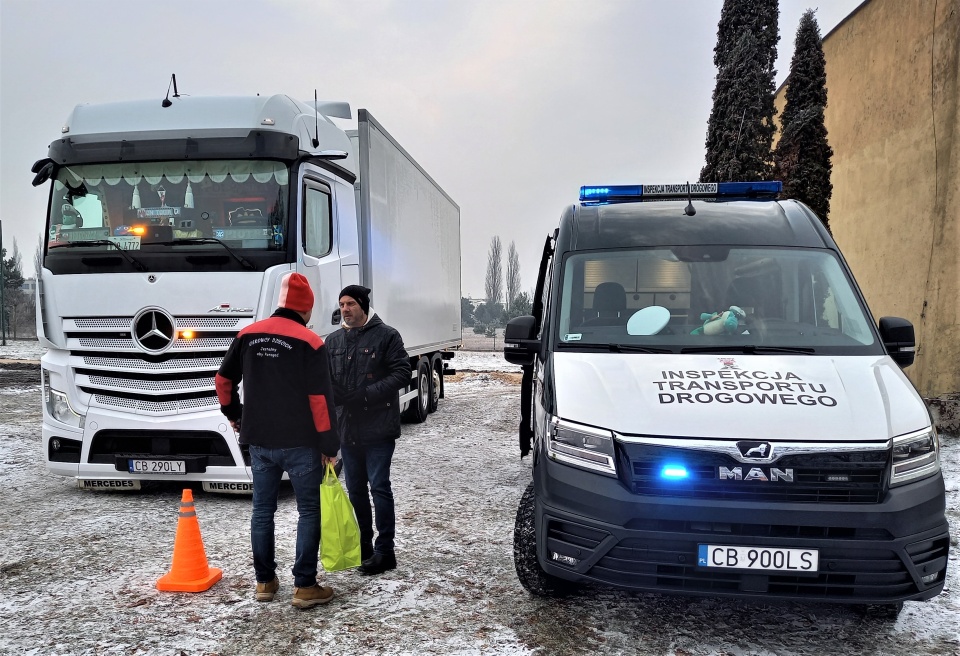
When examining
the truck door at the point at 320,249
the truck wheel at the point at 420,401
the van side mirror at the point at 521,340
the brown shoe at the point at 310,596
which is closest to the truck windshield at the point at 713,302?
the van side mirror at the point at 521,340

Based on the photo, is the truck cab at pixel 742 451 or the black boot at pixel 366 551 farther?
the black boot at pixel 366 551

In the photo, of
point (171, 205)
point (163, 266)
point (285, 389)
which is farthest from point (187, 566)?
point (171, 205)

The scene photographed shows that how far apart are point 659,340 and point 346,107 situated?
5.16 m

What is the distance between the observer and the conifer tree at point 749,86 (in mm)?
15391

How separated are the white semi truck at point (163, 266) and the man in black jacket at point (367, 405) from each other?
1633 millimetres

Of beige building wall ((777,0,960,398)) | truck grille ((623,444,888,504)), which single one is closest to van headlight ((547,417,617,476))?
truck grille ((623,444,888,504))

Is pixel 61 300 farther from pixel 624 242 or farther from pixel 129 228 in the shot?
pixel 624 242

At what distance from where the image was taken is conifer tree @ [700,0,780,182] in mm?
A: 15391

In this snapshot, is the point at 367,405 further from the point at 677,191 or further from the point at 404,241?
the point at 404,241

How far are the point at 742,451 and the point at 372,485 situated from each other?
92.5 inches

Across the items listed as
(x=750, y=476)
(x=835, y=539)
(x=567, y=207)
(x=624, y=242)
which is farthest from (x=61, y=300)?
(x=835, y=539)

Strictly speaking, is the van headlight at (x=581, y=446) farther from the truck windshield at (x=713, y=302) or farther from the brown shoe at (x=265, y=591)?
the brown shoe at (x=265, y=591)

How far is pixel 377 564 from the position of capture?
422cm

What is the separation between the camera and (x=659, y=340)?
3.83 metres
